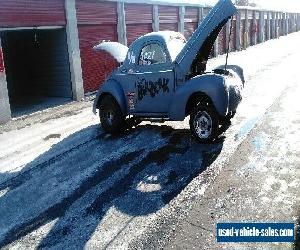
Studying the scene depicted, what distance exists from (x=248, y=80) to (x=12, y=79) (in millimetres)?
11697

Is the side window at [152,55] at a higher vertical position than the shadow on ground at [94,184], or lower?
higher

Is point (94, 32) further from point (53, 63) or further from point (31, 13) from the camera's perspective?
point (31, 13)

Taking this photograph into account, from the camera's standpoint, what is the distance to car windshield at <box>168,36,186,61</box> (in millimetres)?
8270

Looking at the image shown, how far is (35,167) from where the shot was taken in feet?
24.6

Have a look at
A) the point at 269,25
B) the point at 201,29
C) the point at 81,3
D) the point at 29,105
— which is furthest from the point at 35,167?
the point at 269,25

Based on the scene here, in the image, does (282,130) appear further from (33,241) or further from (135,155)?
(33,241)

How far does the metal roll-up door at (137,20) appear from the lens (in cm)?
1829

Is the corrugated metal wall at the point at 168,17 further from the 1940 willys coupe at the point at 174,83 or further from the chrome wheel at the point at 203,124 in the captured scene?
the chrome wheel at the point at 203,124

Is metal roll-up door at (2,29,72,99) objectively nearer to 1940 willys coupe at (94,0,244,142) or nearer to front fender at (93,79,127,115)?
1940 willys coupe at (94,0,244,142)

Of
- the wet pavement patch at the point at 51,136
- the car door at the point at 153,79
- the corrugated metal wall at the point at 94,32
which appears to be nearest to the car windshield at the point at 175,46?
the car door at the point at 153,79

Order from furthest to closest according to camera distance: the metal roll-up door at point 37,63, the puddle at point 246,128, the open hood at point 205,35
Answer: the metal roll-up door at point 37,63
the puddle at point 246,128
the open hood at point 205,35

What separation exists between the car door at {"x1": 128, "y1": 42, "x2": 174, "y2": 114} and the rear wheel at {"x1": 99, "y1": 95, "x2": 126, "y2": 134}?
1.82 ft

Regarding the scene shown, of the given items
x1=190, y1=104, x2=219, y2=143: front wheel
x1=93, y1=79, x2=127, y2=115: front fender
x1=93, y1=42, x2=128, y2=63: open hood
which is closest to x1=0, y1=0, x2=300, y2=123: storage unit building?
x1=93, y1=42, x2=128, y2=63: open hood

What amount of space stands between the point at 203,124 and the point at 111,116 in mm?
2713
